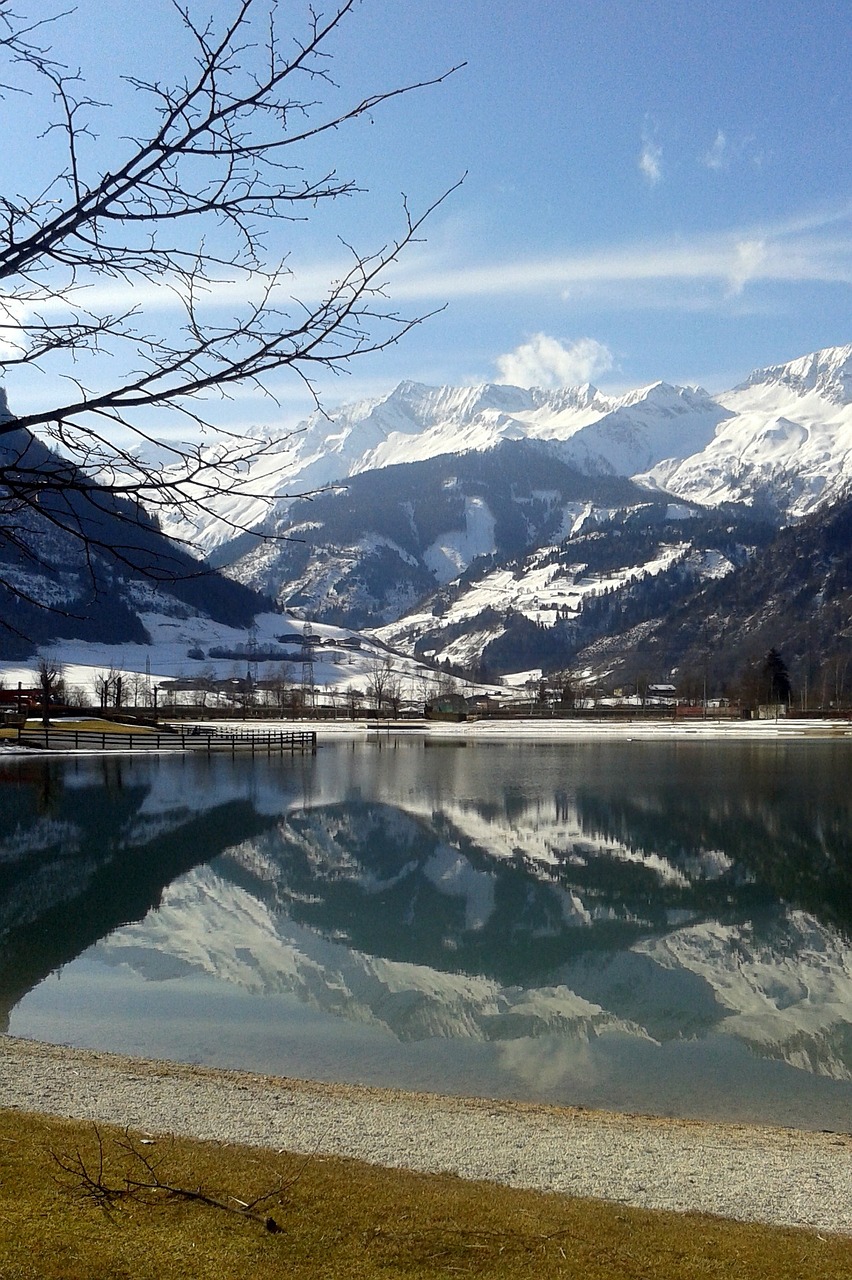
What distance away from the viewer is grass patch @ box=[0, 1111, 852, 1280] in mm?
6438

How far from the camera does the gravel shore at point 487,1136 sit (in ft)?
30.1

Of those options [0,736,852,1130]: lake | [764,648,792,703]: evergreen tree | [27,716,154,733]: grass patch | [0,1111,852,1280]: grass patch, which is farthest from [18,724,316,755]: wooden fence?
[764,648,792,703]: evergreen tree

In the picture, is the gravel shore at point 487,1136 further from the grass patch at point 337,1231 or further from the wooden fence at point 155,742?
the wooden fence at point 155,742

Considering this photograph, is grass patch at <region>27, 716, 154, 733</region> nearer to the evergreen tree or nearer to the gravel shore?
the gravel shore

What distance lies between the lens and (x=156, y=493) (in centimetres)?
442

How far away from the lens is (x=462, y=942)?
2170 cm

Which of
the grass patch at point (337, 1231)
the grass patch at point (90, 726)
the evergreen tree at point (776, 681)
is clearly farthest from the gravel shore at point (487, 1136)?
the evergreen tree at point (776, 681)

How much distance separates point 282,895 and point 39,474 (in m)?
24.3

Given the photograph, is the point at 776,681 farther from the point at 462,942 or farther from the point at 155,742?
the point at 462,942

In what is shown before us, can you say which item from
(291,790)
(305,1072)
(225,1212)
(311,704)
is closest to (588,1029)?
(305,1072)

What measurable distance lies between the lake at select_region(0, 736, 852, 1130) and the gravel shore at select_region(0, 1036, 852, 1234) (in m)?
1.49

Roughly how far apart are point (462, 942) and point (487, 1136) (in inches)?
442

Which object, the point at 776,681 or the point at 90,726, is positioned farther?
the point at 776,681

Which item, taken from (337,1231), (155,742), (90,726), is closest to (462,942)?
(337,1231)
